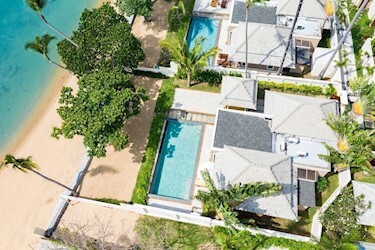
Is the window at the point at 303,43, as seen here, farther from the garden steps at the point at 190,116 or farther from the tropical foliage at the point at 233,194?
the tropical foliage at the point at 233,194

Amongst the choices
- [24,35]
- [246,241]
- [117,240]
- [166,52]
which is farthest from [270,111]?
[24,35]

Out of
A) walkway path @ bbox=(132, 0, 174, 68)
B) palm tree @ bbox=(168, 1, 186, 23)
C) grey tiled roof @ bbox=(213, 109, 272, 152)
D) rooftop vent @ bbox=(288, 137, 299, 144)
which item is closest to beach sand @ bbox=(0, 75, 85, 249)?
walkway path @ bbox=(132, 0, 174, 68)

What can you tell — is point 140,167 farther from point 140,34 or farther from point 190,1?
point 190,1

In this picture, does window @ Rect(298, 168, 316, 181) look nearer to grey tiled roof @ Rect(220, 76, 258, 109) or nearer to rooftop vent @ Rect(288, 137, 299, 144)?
rooftop vent @ Rect(288, 137, 299, 144)

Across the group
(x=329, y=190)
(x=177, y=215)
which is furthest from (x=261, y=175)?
(x=177, y=215)

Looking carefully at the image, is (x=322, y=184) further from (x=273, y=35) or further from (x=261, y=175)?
(x=273, y=35)
